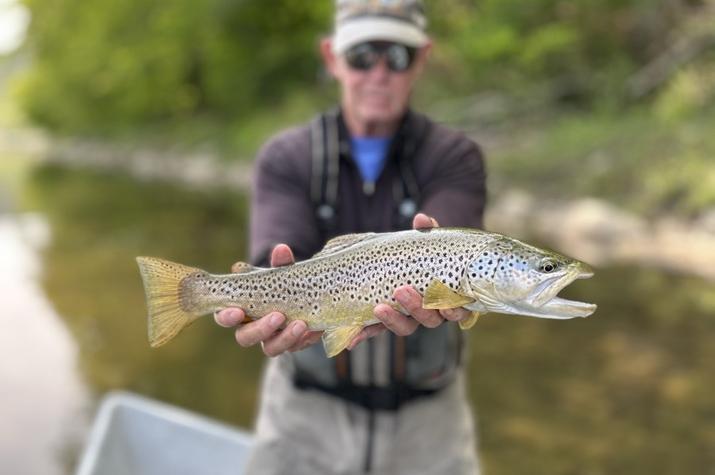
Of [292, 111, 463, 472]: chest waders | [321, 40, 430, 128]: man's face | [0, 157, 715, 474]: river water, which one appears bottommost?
[0, 157, 715, 474]: river water

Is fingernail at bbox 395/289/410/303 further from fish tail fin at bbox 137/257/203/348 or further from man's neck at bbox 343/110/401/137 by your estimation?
man's neck at bbox 343/110/401/137

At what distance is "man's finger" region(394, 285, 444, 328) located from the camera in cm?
237

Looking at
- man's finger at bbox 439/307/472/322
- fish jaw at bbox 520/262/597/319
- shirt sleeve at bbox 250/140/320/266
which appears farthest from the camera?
shirt sleeve at bbox 250/140/320/266

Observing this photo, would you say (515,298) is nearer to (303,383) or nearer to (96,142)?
(303,383)

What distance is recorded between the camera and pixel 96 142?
48719 mm

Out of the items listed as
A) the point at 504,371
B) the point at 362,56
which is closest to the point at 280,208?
the point at 362,56

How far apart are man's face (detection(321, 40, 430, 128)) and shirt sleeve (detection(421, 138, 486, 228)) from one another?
30 cm

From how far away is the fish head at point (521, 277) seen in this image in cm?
235

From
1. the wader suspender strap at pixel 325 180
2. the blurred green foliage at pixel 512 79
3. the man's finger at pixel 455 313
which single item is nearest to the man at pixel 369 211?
the wader suspender strap at pixel 325 180

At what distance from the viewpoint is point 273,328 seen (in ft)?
8.38

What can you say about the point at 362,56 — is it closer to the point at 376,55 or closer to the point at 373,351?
the point at 376,55

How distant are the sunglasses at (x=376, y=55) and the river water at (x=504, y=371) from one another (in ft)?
14.4

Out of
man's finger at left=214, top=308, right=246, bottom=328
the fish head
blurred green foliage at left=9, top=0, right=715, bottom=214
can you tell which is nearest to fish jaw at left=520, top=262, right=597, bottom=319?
the fish head

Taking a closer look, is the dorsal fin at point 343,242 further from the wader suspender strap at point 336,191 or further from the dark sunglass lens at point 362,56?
the dark sunglass lens at point 362,56
